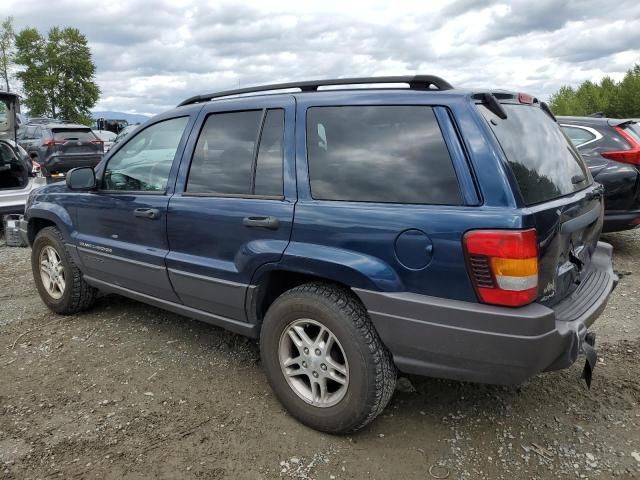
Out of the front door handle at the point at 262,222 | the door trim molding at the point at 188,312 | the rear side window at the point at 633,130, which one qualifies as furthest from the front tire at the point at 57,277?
the rear side window at the point at 633,130

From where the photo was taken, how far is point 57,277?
443cm

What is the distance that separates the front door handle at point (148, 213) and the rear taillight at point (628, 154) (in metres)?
4.93

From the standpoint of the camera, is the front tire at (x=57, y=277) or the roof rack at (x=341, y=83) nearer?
the roof rack at (x=341, y=83)

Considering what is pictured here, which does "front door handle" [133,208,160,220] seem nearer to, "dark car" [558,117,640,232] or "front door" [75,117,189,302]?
"front door" [75,117,189,302]

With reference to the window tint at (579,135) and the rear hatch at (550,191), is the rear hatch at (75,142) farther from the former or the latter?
the rear hatch at (550,191)

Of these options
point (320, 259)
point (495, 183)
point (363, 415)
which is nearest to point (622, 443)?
point (363, 415)

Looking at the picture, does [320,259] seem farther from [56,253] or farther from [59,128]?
[59,128]

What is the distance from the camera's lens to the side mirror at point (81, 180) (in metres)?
3.82

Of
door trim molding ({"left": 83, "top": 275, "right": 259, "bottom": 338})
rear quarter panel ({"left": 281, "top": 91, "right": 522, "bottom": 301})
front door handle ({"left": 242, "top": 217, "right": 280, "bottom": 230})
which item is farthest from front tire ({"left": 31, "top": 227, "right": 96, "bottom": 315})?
rear quarter panel ({"left": 281, "top": 91, "right": 522, "bottom": 301})

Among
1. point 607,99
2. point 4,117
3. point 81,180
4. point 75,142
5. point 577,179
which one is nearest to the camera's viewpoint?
point 577,179

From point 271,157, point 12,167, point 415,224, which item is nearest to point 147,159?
point 271,157

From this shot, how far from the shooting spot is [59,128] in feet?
48.1

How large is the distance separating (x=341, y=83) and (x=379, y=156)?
601 mm

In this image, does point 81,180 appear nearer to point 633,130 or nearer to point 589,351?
point 589,351
